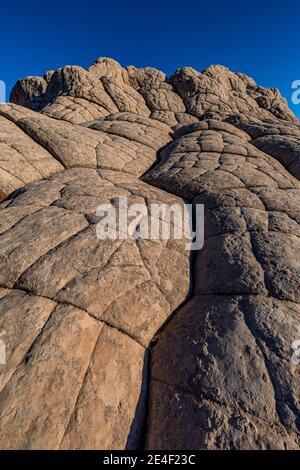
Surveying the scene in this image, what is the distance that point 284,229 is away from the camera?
443 centimetres

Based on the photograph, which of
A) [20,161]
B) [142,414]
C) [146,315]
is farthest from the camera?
[20,161]

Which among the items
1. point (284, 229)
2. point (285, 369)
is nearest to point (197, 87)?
point (284, 229)

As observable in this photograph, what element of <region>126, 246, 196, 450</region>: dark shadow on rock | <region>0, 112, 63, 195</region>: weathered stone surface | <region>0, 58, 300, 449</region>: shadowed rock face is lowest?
<region>126, 246, 196, 450</region>: dark shadow on rock

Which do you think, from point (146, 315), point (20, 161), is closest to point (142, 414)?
point (146, 315)

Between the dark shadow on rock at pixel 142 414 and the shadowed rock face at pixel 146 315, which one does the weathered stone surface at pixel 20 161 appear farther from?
the dark shadow on rock at pixel 142 414

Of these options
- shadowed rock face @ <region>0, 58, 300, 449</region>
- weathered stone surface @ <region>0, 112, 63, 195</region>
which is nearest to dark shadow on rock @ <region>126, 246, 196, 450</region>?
shadowed rock face @ <region>0, 58, 300, 449</region>

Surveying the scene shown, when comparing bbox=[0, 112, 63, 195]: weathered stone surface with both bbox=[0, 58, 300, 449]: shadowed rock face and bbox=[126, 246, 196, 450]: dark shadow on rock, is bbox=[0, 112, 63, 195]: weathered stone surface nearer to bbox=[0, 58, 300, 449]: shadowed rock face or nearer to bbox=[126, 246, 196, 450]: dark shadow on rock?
bbox=[0, 58, 300, 449]: shadowed rock face

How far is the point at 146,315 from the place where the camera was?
129 inches

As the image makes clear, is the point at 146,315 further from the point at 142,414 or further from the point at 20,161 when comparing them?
the point at 20,161

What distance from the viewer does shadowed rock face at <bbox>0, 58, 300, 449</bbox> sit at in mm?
2256

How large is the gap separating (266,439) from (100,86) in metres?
19.1

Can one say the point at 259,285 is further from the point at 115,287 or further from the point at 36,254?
the point at 36,254

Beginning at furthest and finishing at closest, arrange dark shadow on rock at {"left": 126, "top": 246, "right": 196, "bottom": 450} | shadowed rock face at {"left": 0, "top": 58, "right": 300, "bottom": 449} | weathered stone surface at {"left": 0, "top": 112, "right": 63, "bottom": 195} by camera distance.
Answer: weathered stone surface at {"left": 0, "top": 112, "right": 63, "bottom": 195}, dark shadow on rock at {"left": 126, "top": 246, "right": 196, "bottom": 450}, shadowed rock face at {"left": 0, "top": 58, "right": 300, "bottom": 449}

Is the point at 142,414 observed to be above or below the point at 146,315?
below
